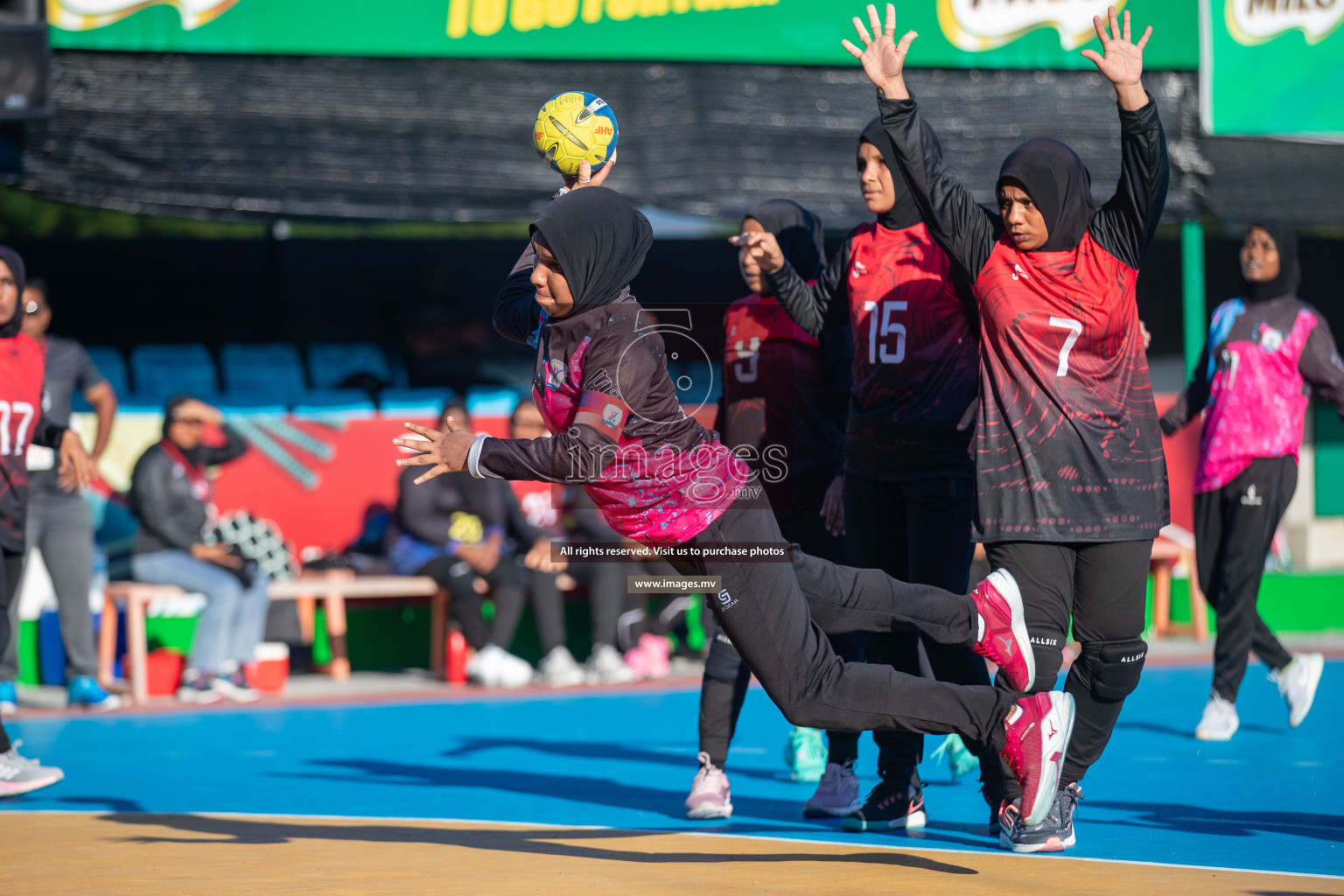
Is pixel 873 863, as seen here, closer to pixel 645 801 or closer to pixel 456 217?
pixel 645 801

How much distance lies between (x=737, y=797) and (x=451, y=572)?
4286mm

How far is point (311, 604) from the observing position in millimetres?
10672

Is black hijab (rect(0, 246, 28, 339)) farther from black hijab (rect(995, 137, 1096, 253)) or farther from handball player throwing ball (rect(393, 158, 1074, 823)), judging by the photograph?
black hijab (rect(995, 137, 1096, 253))

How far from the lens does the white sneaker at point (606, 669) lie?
1012 cm

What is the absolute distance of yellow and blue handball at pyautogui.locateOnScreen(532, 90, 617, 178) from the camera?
4828 millimetres

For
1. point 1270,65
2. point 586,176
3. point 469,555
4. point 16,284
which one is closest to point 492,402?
point 469,555

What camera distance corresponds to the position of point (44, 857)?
17.2 feet

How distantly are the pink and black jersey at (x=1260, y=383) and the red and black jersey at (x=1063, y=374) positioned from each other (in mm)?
2836

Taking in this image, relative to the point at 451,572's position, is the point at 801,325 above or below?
above

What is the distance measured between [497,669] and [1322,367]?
17.6 feet

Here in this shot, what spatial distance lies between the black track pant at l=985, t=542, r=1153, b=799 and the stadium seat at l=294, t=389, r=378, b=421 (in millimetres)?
7878

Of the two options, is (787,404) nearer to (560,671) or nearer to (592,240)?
(592,240)

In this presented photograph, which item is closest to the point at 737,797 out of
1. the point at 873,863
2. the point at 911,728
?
the point at 873,863

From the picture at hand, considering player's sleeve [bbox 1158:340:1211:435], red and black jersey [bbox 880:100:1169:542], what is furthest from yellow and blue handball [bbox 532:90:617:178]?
player's sleeve [bbox 1158:340:1211:435]
